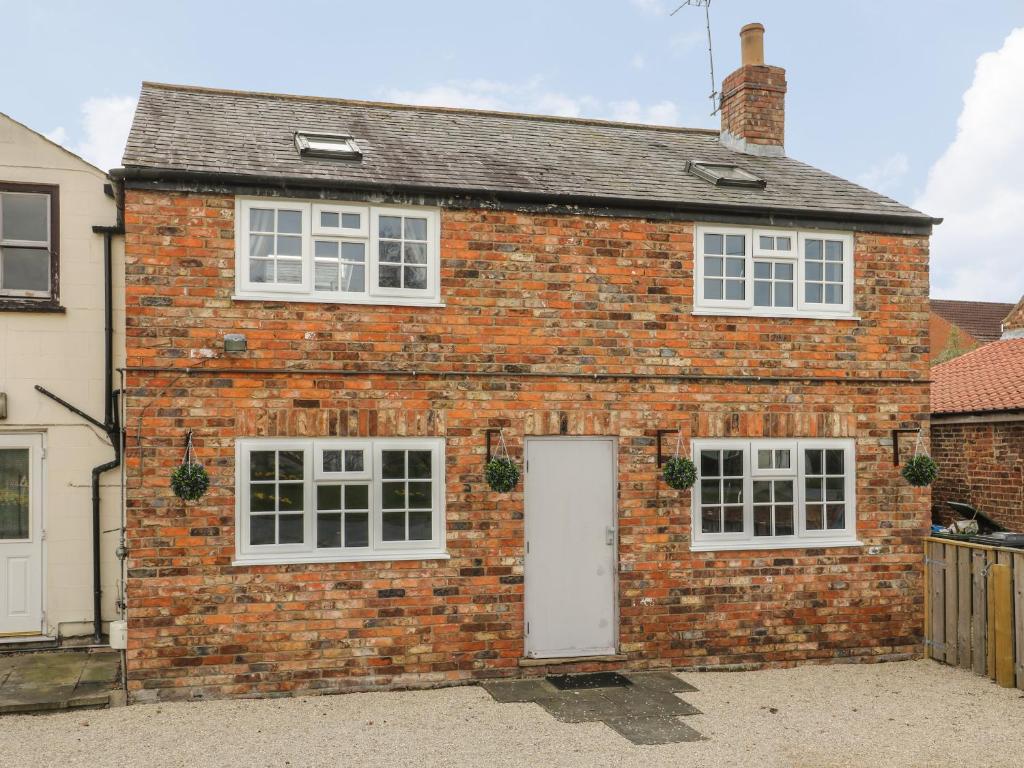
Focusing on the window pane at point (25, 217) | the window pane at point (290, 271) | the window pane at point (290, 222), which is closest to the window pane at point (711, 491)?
the window pane at point (290, 271)

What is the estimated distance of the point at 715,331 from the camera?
378 inches

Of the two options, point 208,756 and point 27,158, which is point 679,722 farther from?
point 27,158

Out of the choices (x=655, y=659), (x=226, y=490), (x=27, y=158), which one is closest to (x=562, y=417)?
(x=655, y=659)

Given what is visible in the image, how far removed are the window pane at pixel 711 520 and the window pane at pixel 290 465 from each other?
4138 millimetres

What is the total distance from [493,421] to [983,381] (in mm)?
8876

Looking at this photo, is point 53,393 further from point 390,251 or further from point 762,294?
point 762,294

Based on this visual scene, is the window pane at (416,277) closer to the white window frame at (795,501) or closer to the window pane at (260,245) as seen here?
the window pane at (260,245)

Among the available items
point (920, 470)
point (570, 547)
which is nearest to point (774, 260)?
point (920, 470)

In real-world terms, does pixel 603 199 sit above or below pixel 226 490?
above

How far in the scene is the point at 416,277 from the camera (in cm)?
901

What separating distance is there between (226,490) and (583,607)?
3663 mm

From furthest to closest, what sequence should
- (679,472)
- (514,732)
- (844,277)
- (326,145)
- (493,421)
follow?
(844,277) < (326,145) < (679,472) < (493,421) < (514,732)

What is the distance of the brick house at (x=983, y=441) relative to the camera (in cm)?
1211

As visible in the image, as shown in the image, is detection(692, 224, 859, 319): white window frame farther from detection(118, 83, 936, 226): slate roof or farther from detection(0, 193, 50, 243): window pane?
detection(0, 193, 50, 243): window pane
